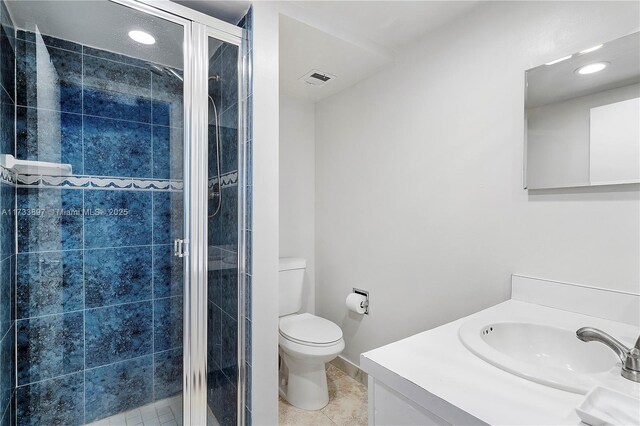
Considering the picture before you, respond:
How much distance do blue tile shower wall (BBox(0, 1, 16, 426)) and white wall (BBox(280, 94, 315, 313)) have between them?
1570 mm

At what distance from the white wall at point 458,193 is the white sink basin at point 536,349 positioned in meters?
0.32

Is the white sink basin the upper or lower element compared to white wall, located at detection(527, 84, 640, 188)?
lower

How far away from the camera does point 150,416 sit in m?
1.77

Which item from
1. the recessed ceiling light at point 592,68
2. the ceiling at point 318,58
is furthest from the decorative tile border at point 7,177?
the recessed ceiling light at point 592,68

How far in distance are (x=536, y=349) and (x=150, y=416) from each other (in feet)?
6.43

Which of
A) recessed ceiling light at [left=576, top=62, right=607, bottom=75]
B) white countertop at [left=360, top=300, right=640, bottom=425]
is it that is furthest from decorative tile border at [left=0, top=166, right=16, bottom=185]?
recessed ceiling light at [left=576, top=62, right=607, bottom=75]

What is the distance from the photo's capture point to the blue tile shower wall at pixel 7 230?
4.38 ft

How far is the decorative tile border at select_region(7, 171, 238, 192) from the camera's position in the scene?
59.3 inches

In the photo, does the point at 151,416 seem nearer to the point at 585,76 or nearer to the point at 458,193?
the point at 458,193

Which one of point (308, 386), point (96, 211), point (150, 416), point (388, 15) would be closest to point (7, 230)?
point (96, 211)

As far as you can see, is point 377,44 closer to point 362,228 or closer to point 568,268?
point 362,228

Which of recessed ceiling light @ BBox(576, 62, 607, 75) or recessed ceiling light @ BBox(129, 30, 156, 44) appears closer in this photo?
recessed ceiling light @ BBox(576, 62, 607, 75)

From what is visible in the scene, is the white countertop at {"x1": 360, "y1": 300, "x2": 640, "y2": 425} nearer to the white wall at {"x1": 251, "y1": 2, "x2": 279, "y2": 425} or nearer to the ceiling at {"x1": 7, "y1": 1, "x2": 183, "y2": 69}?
the white wall at {"x1": 251, "y1": 2, "x2": 279, "y2": 425}

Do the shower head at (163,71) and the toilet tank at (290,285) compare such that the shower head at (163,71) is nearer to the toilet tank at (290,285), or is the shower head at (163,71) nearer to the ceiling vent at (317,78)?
the ceiling vent at (317,78)
